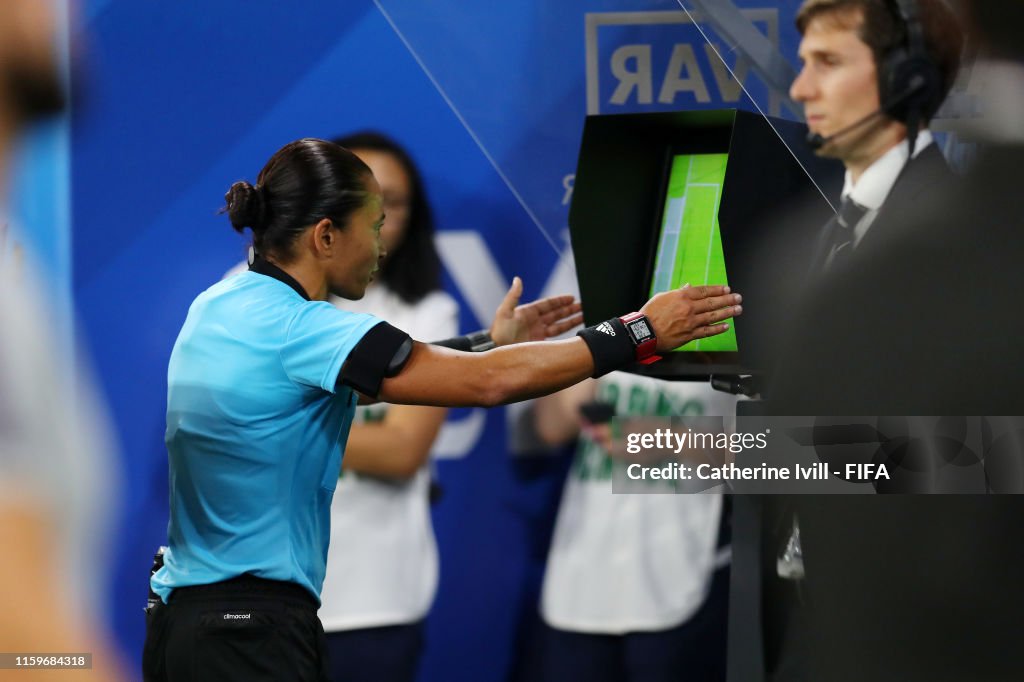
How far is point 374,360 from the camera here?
80.1 inches

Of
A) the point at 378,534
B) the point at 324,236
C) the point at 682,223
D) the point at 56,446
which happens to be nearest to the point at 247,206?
the point at 324,236

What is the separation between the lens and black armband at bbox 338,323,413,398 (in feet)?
6.68

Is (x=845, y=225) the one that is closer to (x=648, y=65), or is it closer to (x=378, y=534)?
(x=648, y=65)

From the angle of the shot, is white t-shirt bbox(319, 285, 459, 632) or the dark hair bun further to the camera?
white t-shirt bbox(319, 285, 459, 632)

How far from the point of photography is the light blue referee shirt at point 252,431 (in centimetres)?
211

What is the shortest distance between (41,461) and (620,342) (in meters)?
1.87

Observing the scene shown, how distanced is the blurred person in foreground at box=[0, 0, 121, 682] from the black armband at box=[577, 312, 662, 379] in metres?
1.72

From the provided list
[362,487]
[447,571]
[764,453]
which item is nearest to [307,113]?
[362,487]

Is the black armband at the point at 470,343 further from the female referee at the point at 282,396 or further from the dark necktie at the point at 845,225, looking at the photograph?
the dark necktie at the point at 845,225

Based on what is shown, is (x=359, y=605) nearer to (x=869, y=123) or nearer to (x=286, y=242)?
(x=286, y=242)

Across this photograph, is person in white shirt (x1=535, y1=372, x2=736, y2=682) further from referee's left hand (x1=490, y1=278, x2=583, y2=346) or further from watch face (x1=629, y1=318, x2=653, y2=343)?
watch face (x1=629, y1=318, x2=653, y2=343)

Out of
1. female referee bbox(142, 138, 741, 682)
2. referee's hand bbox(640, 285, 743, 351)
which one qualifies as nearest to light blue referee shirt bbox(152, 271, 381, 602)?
female referee bbox(142, 138, 741, 682)

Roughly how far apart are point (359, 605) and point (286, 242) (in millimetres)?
1301

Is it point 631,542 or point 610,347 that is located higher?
point 610,347
